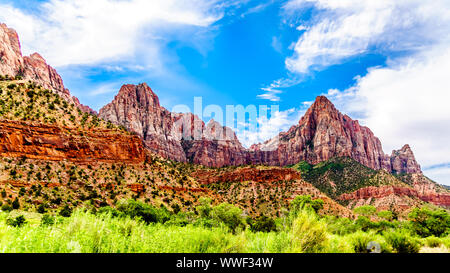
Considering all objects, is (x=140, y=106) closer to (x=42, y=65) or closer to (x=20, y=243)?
(x=42, y=65)

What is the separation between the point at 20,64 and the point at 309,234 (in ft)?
597

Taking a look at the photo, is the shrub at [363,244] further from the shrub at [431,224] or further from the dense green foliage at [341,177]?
the dense green foliage at [341,177]

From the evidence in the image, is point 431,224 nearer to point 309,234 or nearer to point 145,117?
point 309,234

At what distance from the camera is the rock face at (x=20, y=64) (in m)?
118

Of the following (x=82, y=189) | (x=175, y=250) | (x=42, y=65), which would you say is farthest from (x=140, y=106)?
(x=175, y=250)

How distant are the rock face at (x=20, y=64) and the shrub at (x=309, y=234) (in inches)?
5256

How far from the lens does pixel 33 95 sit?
56.5 meters

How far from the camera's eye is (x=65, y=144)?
56.5m

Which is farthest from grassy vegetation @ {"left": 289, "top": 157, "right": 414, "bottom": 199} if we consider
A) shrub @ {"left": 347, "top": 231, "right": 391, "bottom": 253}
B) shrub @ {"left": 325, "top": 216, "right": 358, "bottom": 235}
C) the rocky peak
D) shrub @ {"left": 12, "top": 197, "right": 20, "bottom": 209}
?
the rocky peak

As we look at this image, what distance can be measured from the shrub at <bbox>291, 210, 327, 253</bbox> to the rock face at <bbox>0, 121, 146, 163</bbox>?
6247 cm

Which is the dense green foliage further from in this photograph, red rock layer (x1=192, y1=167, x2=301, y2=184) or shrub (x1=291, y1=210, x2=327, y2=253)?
shrub (x1=291, y1=210, x2=327, y2=253)

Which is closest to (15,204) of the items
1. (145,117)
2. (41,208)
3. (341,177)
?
(41,208)

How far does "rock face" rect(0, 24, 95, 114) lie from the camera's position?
118419mm
